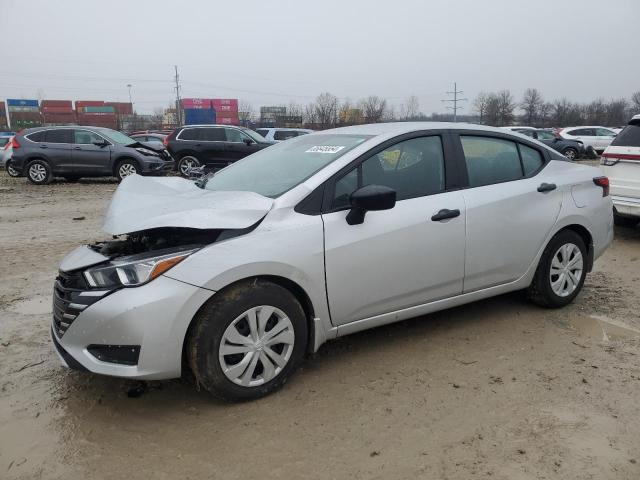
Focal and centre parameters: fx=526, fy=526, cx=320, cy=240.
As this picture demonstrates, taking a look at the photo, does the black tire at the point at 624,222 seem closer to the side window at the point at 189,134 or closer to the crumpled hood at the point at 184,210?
the crumpled hood at the point at 184,210

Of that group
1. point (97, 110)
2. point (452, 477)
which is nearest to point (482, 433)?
point (452, 477)

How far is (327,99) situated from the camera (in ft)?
227

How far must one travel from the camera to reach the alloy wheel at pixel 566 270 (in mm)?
4355

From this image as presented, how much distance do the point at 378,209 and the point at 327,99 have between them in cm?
6843

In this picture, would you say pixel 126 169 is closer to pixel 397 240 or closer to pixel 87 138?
pixel 87 138

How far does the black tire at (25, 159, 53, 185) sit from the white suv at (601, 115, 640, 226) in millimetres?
13405

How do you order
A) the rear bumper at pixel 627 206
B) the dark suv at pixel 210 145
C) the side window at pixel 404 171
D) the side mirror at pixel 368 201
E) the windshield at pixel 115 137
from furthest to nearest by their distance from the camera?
the dark suv at pixel 210 145 → the windshield at pixel 115 137 → the rear bumper at pixel 627 206 → the side window at pixel 404 171 → the side mirror at pixel 368 201

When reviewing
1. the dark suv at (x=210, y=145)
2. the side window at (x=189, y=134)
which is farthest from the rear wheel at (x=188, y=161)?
the side window at (x=189, y=134)

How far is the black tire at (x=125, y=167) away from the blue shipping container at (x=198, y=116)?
41954 millimetres

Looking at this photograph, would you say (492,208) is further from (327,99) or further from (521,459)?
(327,99)

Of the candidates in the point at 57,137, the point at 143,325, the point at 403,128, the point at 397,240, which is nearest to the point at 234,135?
the point at 57,137

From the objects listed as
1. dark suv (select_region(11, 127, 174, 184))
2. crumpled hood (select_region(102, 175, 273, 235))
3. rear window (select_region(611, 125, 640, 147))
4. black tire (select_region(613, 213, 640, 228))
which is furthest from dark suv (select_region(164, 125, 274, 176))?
crumpled hood (select_region(102, 175, 273, 235))

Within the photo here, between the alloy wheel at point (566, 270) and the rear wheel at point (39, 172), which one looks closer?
the alloy wheel at point (566, 270)

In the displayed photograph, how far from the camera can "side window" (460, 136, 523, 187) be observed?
156 inches
